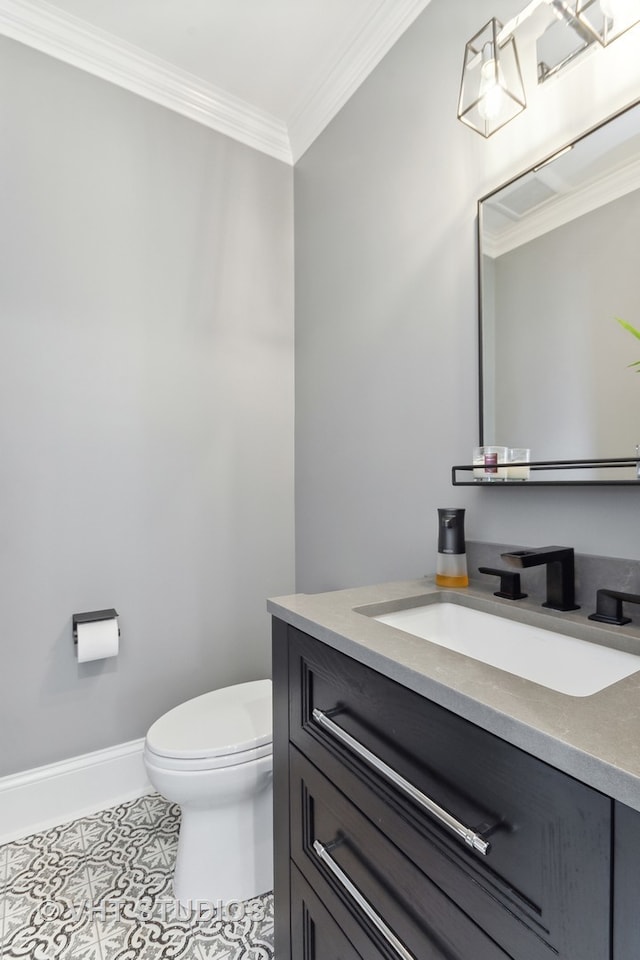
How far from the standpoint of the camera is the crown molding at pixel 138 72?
1.61 m

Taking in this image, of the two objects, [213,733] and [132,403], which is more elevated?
[132,403]

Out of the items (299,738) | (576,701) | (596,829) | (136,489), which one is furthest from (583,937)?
(136,489)

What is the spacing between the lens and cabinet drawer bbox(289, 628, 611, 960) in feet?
1.53

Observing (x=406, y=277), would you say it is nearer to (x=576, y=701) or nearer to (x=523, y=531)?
(x=523, y=531)

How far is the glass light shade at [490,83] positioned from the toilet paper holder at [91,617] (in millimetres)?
1850

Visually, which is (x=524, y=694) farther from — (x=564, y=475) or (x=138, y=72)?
(x=138, y=72)

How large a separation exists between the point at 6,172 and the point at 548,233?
67.5 inches

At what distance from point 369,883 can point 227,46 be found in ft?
8.05

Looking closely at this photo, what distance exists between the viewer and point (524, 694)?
1.89 ft

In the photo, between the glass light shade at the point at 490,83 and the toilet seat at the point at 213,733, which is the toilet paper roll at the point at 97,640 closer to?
the toilet seat at the point at 213,733

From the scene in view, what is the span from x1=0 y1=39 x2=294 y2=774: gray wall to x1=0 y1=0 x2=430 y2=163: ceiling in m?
0.08

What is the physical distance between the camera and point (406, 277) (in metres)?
1.53

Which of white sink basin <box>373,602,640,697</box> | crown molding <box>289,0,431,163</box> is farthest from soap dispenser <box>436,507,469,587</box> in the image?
crown molding <box>289,0,431,163</box>

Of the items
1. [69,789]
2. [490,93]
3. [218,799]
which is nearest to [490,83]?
[490,93]
